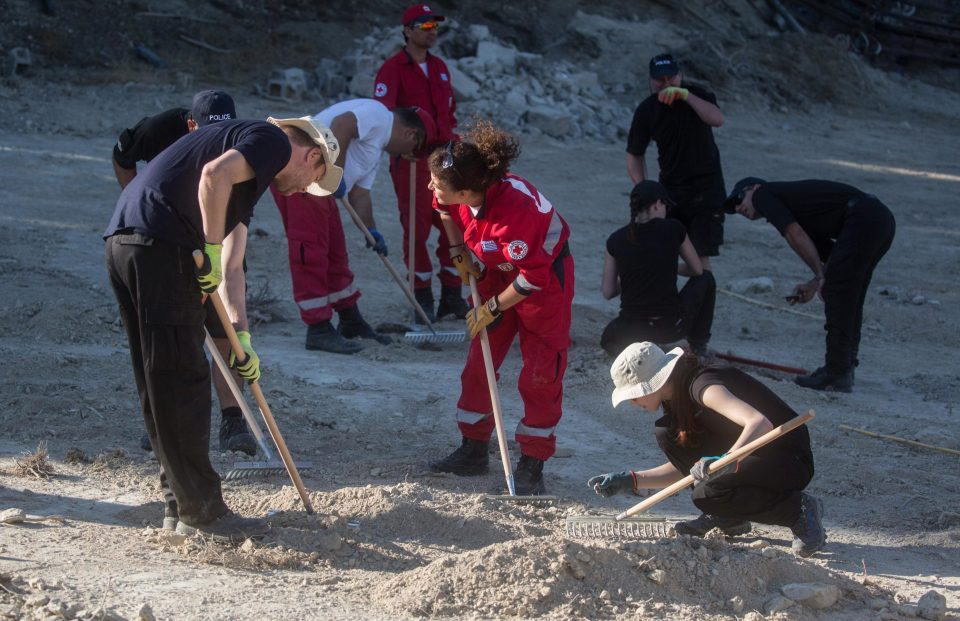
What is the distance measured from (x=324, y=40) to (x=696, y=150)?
11086 mm

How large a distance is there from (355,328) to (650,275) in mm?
2026

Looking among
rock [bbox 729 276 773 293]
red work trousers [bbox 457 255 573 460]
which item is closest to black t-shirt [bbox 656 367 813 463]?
red work trousers [bbox 457 255 573 460]

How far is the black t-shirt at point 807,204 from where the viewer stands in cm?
689

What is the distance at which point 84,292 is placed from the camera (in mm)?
7621

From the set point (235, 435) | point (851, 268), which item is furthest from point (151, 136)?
point (851, 268)

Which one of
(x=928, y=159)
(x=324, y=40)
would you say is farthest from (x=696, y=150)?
(x=324, y=40)

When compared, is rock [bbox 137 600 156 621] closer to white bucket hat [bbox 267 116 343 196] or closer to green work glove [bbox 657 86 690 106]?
white bucket hat [bbox 267 116 343 196]

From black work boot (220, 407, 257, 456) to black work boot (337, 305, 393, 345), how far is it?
220cm

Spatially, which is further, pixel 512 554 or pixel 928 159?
pixel 928 159

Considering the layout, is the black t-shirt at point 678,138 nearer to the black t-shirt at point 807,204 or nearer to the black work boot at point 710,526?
the black t-shirt at point 807,204

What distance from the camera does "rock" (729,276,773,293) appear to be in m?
9.50

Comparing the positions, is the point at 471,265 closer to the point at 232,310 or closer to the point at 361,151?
the point at 232,310

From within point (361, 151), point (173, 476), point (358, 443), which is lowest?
point (358, 443)

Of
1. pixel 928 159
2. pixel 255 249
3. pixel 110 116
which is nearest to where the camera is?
pixel 255 249
